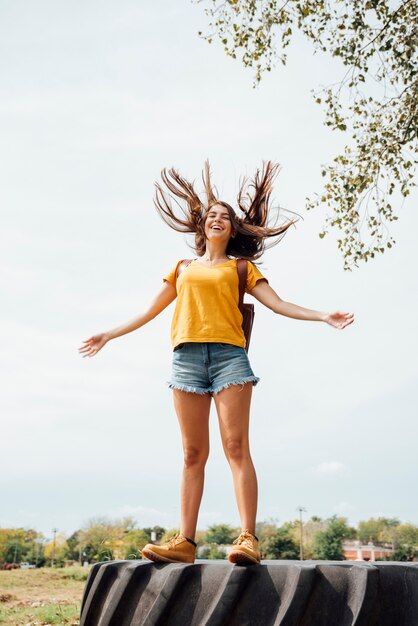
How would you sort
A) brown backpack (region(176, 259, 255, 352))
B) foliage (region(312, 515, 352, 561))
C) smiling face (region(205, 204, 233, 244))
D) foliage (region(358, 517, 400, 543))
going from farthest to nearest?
foliage (region(358, 517, 400, 543)) → foliage (region(312, 515, 352, 561)) → smiling face (region(205, 204, 233, 244)) → brown backpack (region(176, 259, 255, 352))

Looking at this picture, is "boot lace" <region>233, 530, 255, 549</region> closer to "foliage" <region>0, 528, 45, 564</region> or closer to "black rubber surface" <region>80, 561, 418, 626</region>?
"black rubber surface" <region>80, 561, 418, 626</region>

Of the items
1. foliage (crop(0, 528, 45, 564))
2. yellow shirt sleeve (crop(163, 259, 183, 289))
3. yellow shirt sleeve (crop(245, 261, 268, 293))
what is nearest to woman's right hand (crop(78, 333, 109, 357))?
yellow shirt sleeve (crop(163, 259, 183, 289))

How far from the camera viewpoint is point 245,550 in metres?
3.75

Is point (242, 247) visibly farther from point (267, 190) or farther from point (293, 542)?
point (293, 542)

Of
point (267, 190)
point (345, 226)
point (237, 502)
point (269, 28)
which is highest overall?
point (269, 28)

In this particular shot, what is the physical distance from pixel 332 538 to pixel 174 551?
109 ft

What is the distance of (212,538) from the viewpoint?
72.5 ft

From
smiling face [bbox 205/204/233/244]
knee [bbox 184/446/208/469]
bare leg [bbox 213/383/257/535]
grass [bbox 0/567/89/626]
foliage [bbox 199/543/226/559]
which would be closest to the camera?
bare leg [bbox 213/383/257/535]

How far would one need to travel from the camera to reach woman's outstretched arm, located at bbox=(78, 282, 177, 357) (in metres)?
4.75

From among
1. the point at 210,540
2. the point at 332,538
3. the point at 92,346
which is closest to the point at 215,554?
the point at 92,346

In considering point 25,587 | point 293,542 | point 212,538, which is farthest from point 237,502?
point 293,542

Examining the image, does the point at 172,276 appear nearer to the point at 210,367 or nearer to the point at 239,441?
the point at 210,367

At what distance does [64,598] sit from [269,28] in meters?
7.73

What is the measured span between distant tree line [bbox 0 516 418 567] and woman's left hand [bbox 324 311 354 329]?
4.56 ft
